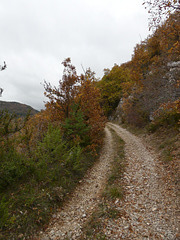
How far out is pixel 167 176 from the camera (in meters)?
5.86

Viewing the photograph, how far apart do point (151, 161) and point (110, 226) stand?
16.0 ft

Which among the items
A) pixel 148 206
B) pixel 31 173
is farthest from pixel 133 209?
pixel 31 173

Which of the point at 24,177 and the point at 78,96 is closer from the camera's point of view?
the point at 24,177

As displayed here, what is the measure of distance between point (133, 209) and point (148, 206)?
0.54 m

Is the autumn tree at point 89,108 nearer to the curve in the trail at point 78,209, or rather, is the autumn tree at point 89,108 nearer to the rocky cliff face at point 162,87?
the curve in the trail at point 78,209

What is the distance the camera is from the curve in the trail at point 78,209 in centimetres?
386

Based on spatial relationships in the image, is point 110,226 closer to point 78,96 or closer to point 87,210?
point 87,210

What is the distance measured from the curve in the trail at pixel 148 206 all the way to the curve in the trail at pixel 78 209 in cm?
118

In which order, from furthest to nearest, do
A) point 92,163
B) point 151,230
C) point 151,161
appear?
point 92,163
point 151,161
point 151,230

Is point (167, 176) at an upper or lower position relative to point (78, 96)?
lower

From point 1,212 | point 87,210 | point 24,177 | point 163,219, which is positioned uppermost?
point 24,177

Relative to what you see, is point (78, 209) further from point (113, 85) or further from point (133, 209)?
point (113, 85)

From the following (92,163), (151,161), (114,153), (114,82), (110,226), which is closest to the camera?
(110,226)

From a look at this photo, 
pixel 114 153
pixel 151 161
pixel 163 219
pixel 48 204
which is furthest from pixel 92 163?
pixel 163 219
